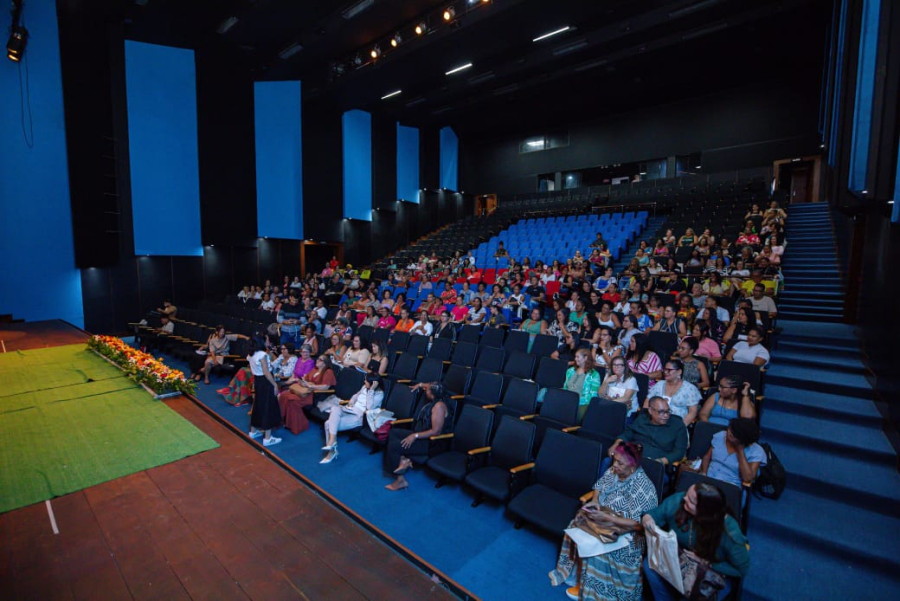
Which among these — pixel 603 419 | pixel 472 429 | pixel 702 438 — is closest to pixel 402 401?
pixel 472 429

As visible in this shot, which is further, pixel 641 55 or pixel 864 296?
pixel 641 55

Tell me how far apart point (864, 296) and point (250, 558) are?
681 cm

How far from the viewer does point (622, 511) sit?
2.47 meters

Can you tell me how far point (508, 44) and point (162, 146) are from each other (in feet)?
29.1

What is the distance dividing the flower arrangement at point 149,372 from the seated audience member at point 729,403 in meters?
5.78

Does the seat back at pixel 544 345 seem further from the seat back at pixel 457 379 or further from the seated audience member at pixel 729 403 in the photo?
the seated audience member at pixel 729 403

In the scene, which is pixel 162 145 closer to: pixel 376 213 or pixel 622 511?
pixel 376 213

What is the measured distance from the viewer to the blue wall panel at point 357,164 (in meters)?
14.1

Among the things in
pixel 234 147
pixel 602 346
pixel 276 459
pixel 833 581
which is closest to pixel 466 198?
pixel 234 147

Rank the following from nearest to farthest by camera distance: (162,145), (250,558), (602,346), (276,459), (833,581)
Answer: (833,581) → (250,558) → (276,459) → (602,346) → (162,145)

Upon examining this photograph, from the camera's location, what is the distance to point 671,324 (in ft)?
17.4

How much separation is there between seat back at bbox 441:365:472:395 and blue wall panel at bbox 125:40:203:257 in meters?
10.0

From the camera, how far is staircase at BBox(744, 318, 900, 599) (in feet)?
7.94

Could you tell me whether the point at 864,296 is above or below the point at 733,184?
below
